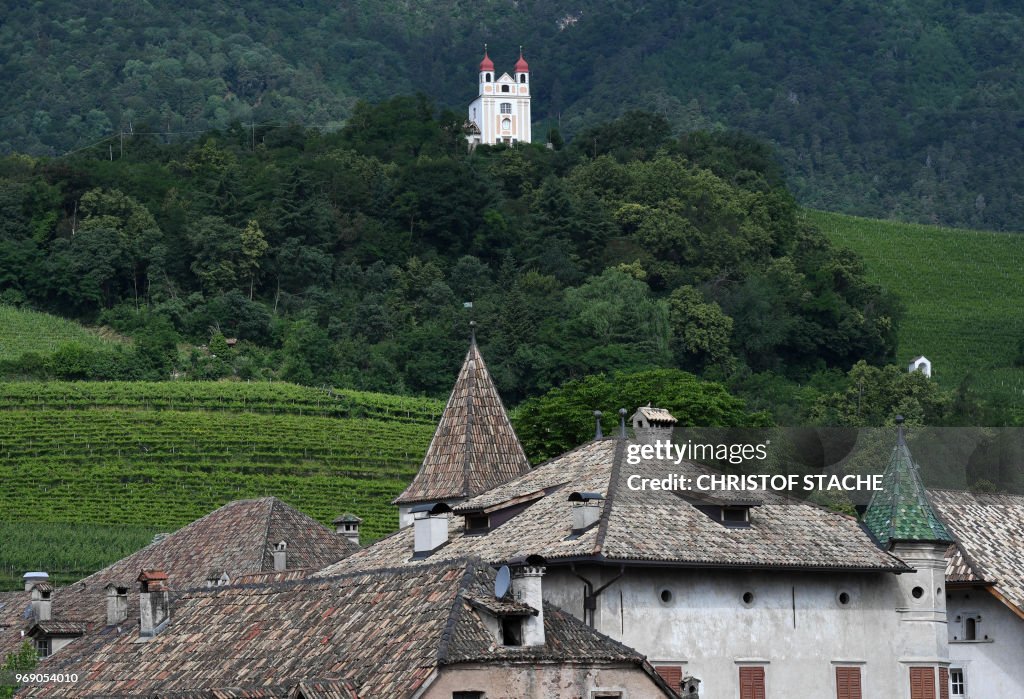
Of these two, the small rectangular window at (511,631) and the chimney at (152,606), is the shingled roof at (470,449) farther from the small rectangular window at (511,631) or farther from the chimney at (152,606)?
the small rectangular window at (511,631)

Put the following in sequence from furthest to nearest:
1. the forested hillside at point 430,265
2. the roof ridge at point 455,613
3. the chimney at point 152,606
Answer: the forested hillside at point 430,265
the chimney at point 152,606
the roof ridge at point 455,613

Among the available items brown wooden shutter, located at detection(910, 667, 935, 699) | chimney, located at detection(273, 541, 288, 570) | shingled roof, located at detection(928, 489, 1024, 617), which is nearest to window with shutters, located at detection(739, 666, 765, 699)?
brown wooden shutter, located at detection(910, 667, 935, 699)

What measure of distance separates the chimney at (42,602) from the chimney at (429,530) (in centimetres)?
993

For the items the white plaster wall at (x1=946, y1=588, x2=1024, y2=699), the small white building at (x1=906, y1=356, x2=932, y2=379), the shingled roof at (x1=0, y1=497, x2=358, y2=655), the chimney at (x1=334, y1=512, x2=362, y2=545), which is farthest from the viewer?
the small white building at (x1=906, y1=356, x2=932, y2=379)

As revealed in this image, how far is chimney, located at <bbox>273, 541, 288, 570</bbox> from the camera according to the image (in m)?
52.2

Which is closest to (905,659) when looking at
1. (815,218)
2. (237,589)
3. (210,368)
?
(237,589)

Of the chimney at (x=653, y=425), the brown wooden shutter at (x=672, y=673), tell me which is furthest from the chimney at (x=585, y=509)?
the chimney at (x=653, y=425)

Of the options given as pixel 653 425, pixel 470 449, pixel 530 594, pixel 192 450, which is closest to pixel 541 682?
pixel 530 594

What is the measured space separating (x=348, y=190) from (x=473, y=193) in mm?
9536

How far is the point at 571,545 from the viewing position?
128ft

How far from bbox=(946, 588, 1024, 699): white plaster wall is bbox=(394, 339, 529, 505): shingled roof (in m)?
10.5

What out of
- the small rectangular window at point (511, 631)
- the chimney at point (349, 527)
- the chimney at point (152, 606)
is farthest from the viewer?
the chimney at point (349, 527)

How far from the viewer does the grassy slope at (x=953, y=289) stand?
143 meters

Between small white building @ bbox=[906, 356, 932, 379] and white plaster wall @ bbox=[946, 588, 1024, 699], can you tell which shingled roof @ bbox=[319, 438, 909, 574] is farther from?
small white building @ bbox=[906, 356, 932, 379]
